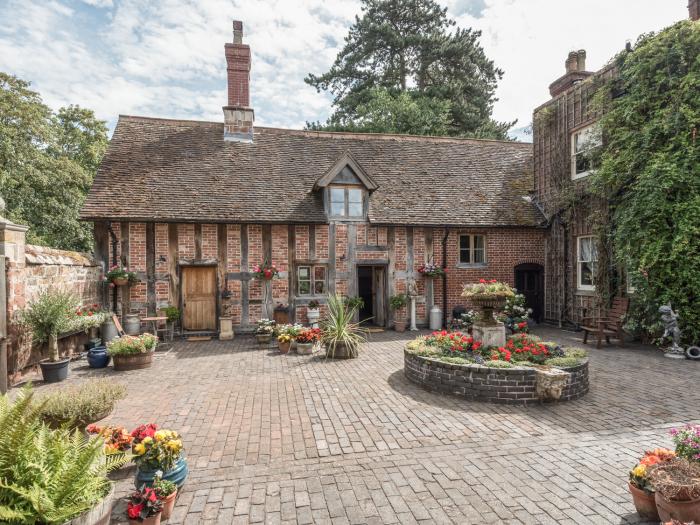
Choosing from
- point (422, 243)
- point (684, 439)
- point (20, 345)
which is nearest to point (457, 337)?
point (684, 439)

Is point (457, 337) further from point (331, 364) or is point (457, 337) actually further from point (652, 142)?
point (652, 142)

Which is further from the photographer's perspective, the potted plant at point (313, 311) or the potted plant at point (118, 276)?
the potted plant at point (313, 311)

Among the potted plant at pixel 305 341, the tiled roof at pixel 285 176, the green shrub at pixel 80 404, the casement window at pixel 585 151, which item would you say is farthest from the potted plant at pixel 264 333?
the casement window at pixel 585 151

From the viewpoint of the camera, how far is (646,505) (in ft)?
11.5

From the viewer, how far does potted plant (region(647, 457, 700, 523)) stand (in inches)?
124

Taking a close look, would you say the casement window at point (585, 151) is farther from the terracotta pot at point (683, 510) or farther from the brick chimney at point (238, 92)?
the brick chimney at point (238, 92)

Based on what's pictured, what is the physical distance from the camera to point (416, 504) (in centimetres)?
379

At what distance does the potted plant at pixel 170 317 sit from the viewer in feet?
39.6

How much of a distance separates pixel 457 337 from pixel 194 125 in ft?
44.8

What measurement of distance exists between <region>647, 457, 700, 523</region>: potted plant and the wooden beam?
12.7m

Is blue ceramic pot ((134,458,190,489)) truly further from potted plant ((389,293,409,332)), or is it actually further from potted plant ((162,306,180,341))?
potted plant ((389,293,409,332))

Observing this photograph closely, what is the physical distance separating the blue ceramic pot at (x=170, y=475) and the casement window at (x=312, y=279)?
31.3 ft

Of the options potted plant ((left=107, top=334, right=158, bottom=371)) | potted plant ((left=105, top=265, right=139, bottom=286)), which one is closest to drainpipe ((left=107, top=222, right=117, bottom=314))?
potted plant ((left=105, top=265, right=139, bottom=286))

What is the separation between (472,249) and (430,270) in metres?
2.19
